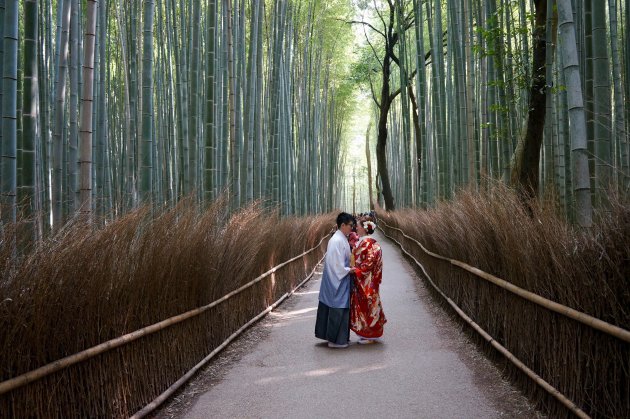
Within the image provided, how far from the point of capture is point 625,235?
250 centimetres

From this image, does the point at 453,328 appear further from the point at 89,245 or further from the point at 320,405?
the point at 89,245

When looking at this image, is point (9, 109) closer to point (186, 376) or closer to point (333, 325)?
point (186, 376)

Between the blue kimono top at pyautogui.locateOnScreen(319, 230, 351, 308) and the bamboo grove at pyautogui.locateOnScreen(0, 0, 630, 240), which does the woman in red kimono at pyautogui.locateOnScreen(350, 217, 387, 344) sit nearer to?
the blue kimono top at pyautogui.locateOnScreen(319, 230, 351, 308)

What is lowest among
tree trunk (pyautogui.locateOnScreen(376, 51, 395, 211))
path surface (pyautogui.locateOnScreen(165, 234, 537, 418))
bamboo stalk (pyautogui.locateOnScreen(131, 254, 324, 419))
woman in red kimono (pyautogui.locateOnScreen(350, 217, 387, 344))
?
path surface (pyautogui.locateOnScreen(165, 234, 537, 418))

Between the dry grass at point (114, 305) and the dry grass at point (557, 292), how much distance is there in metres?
2.16

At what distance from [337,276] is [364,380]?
1.50m

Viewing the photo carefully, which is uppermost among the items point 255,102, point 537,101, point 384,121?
point 384,121

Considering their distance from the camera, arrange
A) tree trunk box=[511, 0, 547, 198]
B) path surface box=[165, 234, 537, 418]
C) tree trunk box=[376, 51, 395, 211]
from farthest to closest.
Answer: tree trunk box=[376, 51, 395, 211] < tree trunk box=[511, 0, 547, 198] < path surface box=[165, 234, 537, 418]

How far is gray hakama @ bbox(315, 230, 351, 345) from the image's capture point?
5.56 metres

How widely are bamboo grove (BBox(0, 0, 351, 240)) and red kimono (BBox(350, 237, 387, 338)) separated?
192cm

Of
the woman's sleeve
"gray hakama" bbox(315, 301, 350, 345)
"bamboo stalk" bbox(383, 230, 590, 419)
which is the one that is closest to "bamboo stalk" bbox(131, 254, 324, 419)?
"gray hakama" bbox(315, 301, 350, 345)

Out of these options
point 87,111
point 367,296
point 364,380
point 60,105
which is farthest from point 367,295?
point 60,105

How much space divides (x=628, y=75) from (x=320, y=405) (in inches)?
244

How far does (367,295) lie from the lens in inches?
225
